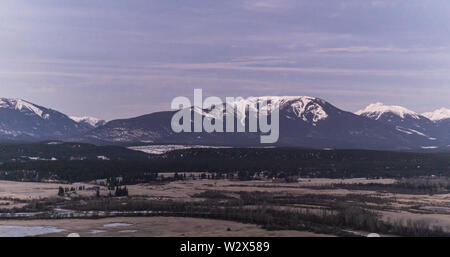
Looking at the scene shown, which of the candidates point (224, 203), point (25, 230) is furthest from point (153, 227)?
point (224, 203)

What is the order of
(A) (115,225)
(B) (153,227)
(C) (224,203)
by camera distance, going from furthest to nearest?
(C) (224,203), (A) (115,225), (B) (153,227)

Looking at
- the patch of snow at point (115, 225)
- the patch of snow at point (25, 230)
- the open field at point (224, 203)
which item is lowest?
the patch of snow at point (25, 230)

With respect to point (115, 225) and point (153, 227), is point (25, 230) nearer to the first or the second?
point (115, 225)

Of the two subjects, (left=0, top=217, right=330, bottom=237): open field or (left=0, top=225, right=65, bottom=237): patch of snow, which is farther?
(left=0, top=217, right=330, bottom=237): open field

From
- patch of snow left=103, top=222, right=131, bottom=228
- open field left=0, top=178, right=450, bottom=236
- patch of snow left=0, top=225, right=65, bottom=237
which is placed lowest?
patch of snow left=0, top=225, right=65, bottom=237

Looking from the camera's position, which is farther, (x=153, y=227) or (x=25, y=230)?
(x=153, y=227)

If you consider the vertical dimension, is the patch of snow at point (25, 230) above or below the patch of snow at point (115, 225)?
below

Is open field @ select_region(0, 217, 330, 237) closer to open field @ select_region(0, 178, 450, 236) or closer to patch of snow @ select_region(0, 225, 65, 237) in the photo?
open field @ select_region(0, 178, 450, 236)

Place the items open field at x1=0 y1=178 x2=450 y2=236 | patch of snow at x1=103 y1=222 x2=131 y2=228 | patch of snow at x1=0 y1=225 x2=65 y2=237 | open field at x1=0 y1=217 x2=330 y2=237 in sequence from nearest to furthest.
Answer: patch of snow at x1=0 y1=225 x2=65 y2=237
open field at x1=0 y1=217 x2=330 y2=237
open field at x1=0 y1=178 x2=450 y2=236
patch of snow at x1=103 y1=222 x2=131 y2=228

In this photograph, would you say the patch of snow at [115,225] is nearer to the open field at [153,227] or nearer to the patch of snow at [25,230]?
the open field at [153,227]

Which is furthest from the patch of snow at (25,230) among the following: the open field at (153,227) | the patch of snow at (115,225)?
the patch of snow at (115,225)

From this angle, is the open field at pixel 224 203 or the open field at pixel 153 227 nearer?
the open field at pixel 153 227

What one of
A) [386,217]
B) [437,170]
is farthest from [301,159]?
[386,217]

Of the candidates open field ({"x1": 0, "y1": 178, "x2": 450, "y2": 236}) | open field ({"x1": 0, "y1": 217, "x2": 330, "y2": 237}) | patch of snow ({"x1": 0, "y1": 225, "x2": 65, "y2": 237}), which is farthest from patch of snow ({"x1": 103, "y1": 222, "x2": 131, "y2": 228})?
patch of snow ({"x1": 0, "y1": 225, "x2": 65, "y2": 237})
